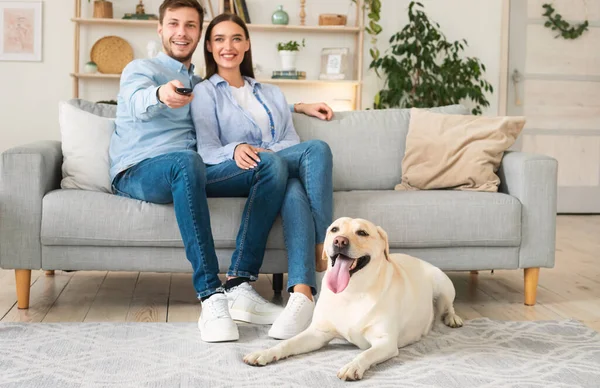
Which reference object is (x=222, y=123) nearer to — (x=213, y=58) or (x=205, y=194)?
(x=213, y=58)

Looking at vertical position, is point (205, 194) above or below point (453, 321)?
above

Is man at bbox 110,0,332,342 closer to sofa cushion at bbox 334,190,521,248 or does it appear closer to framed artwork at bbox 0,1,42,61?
sofa cushion at bbox 334,190,521,248

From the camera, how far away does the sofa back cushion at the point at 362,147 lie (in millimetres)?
3242

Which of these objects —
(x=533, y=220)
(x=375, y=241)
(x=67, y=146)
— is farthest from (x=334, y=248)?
(x=67, y=146)

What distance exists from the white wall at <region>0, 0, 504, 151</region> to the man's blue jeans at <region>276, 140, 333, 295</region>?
10.2 ft

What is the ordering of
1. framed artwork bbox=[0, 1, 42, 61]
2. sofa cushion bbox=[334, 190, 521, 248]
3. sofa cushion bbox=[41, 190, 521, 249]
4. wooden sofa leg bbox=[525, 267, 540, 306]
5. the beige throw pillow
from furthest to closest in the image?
framed artwork bbox=[0, 1, 42, 61], the beige throw pillow, wooden sofa leg bbox=[525, 267, 540, 306], sofa cushion bbox=[334, 190, 521, 248], sofa cushion bbox=[41, 190, 521, 249]

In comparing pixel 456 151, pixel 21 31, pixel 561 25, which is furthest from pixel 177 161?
pixel 561 25

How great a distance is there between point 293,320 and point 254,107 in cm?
98

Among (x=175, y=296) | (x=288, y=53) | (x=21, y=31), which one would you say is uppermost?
(x=21, y=31)

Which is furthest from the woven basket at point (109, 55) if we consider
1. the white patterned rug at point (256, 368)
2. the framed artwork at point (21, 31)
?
the white patterned rug at point (256, 368)

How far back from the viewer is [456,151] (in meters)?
3.12

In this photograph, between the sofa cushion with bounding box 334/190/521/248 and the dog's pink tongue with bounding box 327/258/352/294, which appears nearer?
the dog's pink tongue with bounding box 327/258/352/294

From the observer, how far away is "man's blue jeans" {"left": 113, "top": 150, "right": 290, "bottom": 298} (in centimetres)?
236

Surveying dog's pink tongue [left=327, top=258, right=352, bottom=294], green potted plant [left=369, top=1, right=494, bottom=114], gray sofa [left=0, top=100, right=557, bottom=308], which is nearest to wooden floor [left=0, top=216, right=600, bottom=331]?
gray sofa [left=0, top=100, right=557, bottom=308]
